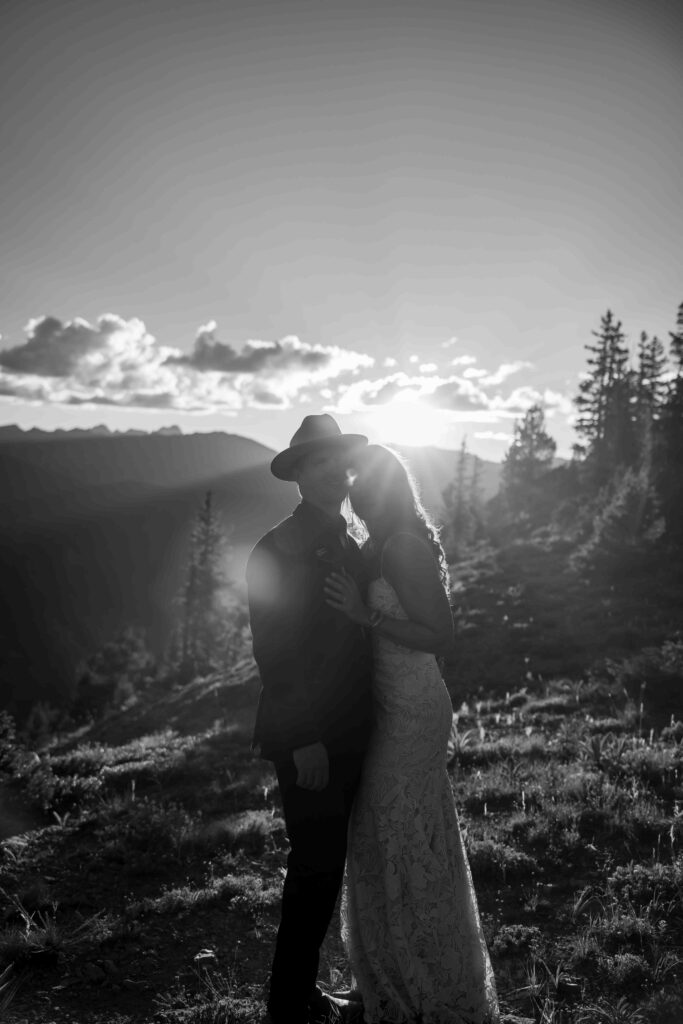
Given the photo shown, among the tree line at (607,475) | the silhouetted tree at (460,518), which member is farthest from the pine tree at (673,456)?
the silhouetted tree at (460,518)

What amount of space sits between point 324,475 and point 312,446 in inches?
7.1

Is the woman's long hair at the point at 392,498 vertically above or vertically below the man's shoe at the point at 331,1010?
above

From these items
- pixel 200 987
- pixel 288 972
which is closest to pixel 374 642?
pixel 288 972

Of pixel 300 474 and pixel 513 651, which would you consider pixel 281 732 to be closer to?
pixel 300 474

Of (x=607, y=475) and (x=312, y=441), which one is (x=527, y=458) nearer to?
(x=607, y=475)

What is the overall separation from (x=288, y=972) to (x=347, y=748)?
1.19m

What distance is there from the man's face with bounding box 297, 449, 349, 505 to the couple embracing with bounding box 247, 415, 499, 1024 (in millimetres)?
14

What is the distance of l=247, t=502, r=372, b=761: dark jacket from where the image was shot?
128 inches

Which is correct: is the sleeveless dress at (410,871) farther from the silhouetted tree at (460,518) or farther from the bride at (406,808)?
the silhouetted tree at (460,518)

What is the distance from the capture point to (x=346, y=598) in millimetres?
3285

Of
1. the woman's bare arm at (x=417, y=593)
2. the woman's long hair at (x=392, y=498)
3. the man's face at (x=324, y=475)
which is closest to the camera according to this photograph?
the woman's bare arm at (x=417, y=593)

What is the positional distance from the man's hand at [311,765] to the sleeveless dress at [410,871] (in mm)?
421

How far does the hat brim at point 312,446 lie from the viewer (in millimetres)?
3598

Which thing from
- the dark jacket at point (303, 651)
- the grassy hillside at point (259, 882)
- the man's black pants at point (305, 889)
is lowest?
the grassy hillside at point (259, 882)
